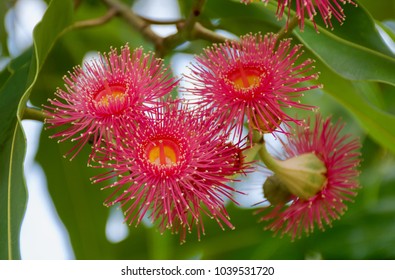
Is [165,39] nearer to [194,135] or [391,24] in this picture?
[194,135]

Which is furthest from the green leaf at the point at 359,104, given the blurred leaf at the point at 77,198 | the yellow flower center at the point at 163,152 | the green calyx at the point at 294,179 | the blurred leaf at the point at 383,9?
the blurred leaf at the point at 77,198

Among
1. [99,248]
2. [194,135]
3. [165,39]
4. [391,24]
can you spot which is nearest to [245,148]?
[194,135]

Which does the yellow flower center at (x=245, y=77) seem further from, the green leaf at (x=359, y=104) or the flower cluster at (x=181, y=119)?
the green leaf at (x=359, y=104)

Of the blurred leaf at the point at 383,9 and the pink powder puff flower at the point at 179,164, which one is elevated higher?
the blurred leaf at the point at 383,9

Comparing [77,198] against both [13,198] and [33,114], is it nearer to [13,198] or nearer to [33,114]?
[33,114]

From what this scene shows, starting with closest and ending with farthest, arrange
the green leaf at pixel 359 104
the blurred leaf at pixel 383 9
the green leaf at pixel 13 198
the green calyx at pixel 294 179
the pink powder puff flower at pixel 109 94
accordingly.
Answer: the green leaf at pixel 13 198 < the pink powder puff flower at pixel 109 94 < the green calyx at pixel 294 179 < the green leaf at pixel 359 104 < the blurred leaf at pixel 383 9

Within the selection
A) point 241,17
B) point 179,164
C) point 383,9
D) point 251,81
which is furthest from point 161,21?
point 383,9

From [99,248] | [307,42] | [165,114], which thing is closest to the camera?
[165,114]
